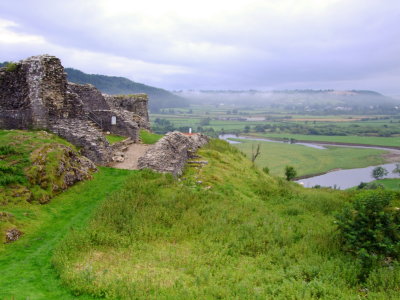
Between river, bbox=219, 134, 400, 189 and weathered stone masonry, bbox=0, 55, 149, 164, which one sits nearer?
weathered stone masonry, bbox=0, 55, 149, 164

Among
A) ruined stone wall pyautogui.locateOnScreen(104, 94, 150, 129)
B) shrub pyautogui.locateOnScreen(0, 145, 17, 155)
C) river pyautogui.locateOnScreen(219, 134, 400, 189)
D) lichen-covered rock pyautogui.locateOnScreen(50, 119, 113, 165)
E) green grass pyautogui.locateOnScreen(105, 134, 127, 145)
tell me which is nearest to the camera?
shrub pyautogui.locateOnScreen(0, 145, 17, 155)

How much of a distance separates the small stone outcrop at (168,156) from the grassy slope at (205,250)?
1126mm

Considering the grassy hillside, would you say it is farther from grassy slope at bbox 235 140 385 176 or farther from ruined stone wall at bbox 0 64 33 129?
grassy slope at bbox 235 140 385 176

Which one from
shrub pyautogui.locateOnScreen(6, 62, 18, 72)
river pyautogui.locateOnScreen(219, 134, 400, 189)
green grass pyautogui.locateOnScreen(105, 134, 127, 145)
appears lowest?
river pyautogui.locateOnScreen(219, 134, 400, 189)

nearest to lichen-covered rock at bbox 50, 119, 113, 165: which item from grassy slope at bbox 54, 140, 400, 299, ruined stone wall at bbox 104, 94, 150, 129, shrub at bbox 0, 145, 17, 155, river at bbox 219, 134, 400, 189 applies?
grassy slope at bbox 54, 140, 400, 299

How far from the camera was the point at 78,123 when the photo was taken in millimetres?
19219

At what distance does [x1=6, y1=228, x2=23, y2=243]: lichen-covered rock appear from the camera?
9359 millimetres

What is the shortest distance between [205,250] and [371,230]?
5.61 m

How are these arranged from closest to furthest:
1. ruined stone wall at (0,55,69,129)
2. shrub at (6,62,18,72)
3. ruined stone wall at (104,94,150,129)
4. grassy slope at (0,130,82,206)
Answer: grassy slope at (0,130,82,206) < ruined stone wall at (0,55,69,129) < shrub at (6,62,18,72) < ruined stone wall at (104,94,150,129)

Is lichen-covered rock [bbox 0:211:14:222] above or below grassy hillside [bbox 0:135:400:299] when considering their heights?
above

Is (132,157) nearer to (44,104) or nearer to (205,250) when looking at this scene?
(44,104)

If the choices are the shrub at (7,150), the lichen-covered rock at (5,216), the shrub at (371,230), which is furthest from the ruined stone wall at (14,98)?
the shrub at (371,230)

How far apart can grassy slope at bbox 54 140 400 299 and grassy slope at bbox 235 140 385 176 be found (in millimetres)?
55397

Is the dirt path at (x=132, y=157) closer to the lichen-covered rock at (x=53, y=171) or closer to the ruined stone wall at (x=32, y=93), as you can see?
the lichen-covered rock at (x=53, y=171)
